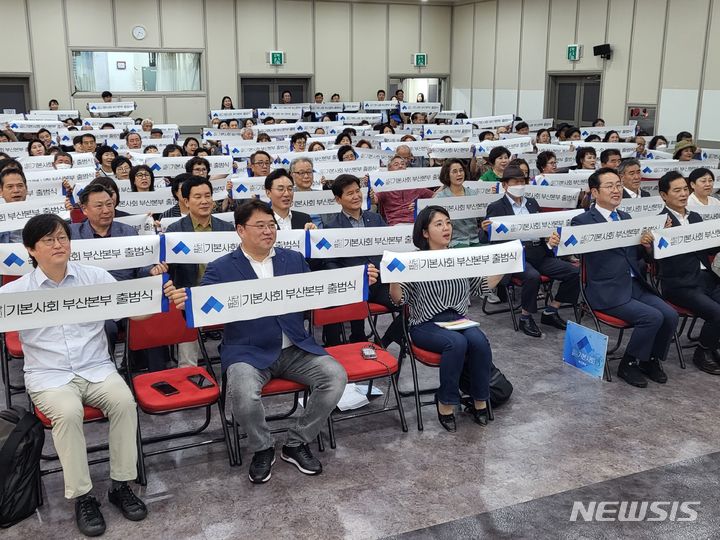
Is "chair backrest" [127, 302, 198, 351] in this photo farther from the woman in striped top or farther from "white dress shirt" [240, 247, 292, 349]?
the woman in striped top

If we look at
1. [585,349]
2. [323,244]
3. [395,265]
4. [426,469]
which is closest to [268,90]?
[323,244]

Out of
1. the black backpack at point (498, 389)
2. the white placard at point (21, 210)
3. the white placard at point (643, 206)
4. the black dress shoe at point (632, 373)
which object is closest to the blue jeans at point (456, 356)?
the black backpack at point (498, 389)

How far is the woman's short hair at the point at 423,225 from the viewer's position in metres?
4.65

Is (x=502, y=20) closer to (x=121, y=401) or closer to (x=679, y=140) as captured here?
(x=679, y=140)

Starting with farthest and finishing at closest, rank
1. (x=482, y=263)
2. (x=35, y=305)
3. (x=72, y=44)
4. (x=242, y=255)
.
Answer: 1. (x=72, y=44)
2. (x=482, y=263)
3. (x=242, y=255)
4. (x=35, y=305)

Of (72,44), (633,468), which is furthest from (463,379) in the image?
(72,44)

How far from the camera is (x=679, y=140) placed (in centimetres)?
1218

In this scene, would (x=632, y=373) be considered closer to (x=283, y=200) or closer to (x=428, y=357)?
(x=428, y=357)

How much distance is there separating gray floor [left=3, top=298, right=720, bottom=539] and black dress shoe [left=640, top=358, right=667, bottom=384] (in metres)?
0.08

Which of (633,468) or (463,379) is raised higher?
(463,379)

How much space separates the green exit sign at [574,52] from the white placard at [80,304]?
618 inches

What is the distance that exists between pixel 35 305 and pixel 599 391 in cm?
367

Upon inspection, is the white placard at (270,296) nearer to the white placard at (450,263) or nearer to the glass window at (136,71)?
the white placard at (450,263)

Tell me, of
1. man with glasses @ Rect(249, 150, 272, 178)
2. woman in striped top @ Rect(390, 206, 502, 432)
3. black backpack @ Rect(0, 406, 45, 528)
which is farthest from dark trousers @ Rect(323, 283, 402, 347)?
man with glasses @ Rect(249, 150, 272, 178)
